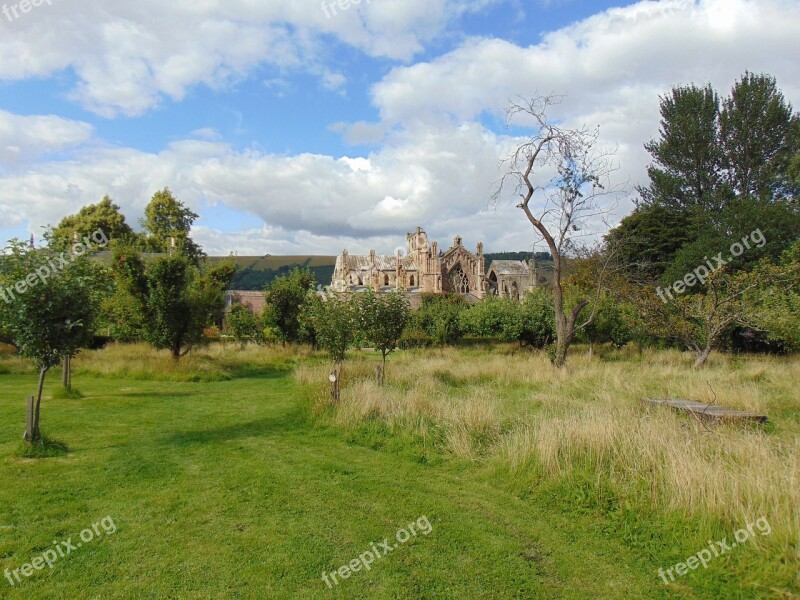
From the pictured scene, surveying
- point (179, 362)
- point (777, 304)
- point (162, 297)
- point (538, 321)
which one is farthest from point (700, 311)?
point (162, 297)

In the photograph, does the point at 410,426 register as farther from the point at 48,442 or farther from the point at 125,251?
the point at 125,251

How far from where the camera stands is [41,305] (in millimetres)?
8367

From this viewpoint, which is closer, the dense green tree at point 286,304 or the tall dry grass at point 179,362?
the tall dry grass at point 179,362

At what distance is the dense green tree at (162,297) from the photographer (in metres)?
18.7

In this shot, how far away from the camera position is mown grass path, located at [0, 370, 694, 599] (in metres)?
4.42

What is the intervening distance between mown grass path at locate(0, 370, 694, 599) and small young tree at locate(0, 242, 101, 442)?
5.29 ft

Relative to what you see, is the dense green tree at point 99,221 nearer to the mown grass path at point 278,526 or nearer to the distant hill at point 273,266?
the mown grass path at point 278,526

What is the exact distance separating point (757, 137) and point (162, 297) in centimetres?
Result: 4410

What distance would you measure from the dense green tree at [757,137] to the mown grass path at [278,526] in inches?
1665

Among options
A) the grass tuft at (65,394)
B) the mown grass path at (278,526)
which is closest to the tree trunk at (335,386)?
the mown grass path at (278,526)

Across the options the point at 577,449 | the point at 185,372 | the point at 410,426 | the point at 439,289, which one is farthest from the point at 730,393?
the point at 439,289

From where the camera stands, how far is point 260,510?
5.97 metres

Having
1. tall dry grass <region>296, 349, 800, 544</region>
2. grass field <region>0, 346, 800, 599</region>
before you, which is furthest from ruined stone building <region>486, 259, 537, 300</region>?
grass field <region>0, 346, 800, 599</region>

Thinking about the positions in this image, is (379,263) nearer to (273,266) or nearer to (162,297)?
(162,297)
